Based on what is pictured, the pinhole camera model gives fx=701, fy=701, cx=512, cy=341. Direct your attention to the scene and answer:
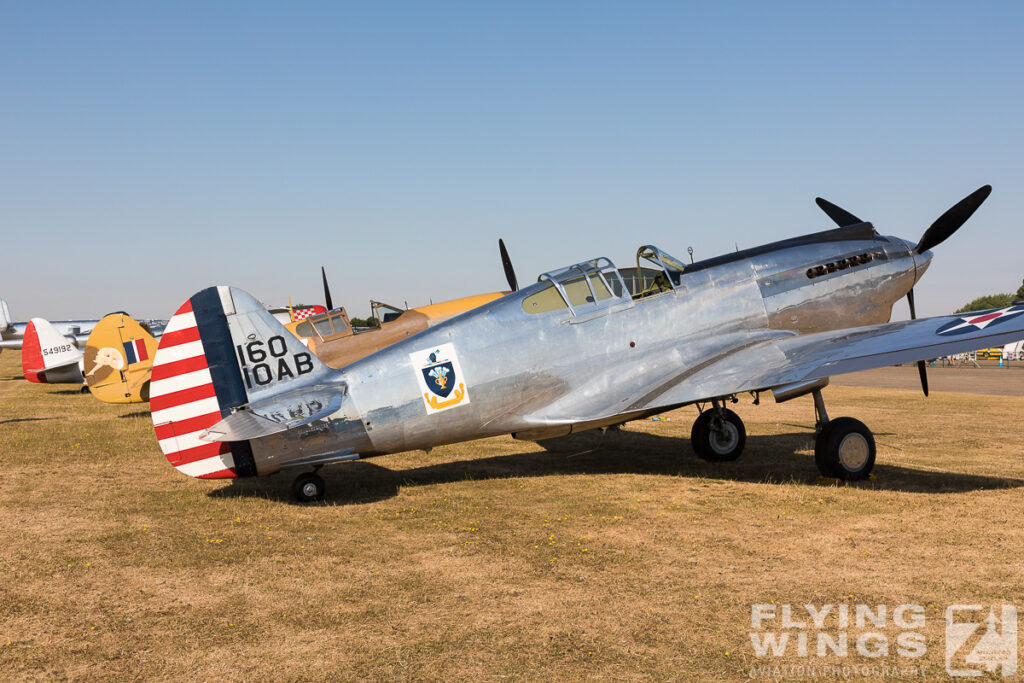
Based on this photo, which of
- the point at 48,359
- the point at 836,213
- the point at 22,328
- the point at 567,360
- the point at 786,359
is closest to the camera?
the point at 567,360

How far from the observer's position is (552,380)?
8.49 m

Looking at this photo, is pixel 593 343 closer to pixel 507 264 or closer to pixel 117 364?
pixel 507 264

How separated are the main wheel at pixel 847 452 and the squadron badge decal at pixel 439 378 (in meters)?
4.34

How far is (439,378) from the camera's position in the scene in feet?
26.3

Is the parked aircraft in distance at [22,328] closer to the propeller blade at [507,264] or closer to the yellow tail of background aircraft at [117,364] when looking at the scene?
the yellow tail of background aircraft at [117,364]

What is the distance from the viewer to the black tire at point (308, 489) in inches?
310

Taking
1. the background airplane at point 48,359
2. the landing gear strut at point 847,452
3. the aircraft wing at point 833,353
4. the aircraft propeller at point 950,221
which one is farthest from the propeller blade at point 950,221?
the background airplane at point 48,359

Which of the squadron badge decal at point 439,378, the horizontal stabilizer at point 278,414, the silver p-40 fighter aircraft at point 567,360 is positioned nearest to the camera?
the horizontal stabilizer at point 278,414

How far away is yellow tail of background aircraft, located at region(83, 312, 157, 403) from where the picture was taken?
17.8 m

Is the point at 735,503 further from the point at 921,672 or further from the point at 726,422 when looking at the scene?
the point at 921,672

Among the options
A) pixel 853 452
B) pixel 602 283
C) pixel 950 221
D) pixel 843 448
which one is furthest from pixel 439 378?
pixel 950 221

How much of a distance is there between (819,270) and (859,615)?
6.32 metres

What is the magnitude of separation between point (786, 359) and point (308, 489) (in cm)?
593

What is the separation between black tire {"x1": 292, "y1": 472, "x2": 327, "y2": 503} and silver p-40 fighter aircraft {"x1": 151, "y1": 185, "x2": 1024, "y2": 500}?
2 centimetres
